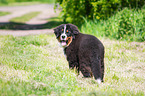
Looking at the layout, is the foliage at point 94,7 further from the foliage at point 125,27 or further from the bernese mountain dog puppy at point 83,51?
the bernese mountain dog puppy at point 83,51

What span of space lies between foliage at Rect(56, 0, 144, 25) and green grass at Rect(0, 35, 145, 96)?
2828mm

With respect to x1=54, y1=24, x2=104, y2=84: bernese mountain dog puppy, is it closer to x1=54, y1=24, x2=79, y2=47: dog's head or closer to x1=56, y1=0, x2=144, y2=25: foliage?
x1=54, y1=24, x2=79, y2=47: dog's head

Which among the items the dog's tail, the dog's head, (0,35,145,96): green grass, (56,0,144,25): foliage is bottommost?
(0,35,145,96): green grass

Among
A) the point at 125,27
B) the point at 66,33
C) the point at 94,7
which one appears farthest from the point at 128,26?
the point at 66,33

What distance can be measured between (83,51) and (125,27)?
502 centimetres

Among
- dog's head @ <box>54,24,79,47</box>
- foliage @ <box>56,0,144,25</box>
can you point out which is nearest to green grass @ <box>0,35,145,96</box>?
dog's head @ <box>54,24,79,47</box>

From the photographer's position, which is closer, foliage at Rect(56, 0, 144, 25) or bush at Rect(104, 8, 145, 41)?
bush at Rect(104, 8, 145, 41)

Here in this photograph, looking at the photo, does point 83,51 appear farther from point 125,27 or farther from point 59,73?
point 125,27

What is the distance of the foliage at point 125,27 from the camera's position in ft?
27.5

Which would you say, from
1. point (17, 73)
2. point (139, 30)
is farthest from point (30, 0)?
point (17, 73)

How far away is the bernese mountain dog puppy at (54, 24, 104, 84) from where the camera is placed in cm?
416

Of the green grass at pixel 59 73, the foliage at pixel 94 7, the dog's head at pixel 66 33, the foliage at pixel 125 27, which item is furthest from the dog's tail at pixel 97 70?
the foliage at pixel 94 7

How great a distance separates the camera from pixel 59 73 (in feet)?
15.3

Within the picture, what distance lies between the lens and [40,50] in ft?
22.7
